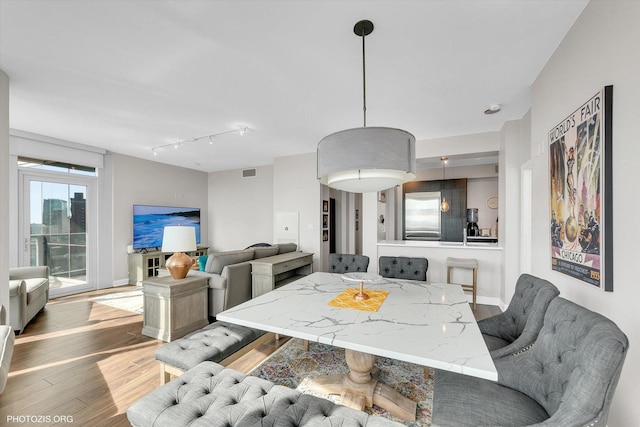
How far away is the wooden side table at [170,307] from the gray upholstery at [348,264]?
1.65 meters

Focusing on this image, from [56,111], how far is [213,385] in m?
3.98

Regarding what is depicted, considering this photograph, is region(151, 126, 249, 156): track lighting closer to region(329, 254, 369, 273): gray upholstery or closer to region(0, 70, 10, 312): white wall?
region(0, 70, 10, 312): white wall

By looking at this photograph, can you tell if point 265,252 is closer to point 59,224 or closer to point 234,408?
point 234,408

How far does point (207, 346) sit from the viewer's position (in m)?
1.90

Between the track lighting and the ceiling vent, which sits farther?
the ceiling vent

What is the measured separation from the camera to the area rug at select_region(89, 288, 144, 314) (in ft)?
13.4

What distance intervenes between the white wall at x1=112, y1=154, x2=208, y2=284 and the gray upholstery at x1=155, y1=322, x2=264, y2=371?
455 centimetres

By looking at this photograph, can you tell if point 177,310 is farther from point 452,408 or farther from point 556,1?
point 556,1

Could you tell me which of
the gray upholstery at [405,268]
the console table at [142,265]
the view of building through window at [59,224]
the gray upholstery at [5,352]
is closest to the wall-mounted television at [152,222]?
the console table at [142,265]

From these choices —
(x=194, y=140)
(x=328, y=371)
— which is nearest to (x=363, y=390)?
(x=328, y=371)

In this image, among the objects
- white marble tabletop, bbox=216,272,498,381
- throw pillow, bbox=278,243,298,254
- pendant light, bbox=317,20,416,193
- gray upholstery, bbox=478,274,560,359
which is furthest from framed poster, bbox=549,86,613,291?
throw pillow, bbox=278,243,298,254

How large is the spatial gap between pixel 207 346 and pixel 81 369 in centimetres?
151

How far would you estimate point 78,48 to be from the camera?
7.07ft

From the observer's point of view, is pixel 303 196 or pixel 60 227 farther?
pixel 303 196
